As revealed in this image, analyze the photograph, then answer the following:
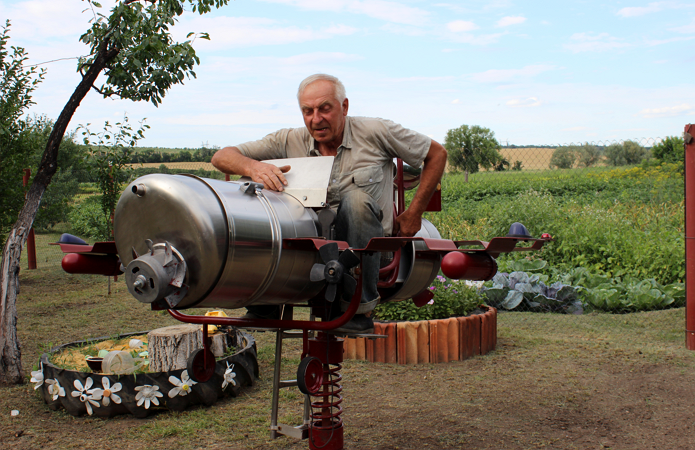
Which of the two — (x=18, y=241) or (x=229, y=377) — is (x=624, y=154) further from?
(x=18, y=241)

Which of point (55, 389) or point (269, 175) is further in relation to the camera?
point (55, 389)

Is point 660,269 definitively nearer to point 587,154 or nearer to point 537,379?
point 537,379

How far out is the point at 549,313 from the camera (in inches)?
271

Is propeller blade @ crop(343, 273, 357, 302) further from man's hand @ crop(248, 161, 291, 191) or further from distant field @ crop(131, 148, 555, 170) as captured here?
distant field @ crop(131, 148, 555, 170)

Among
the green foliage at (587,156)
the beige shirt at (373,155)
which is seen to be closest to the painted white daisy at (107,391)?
the beige shirt at (373,155)

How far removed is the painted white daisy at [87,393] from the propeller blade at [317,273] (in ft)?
8.55

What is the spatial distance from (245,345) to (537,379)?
230cm

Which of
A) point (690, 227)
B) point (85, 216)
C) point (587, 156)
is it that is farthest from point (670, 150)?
point (85, 216)

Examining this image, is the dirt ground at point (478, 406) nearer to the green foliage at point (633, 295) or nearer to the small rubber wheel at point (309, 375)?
the green foliage at point (633, 295)

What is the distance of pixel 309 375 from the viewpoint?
1.81 meters

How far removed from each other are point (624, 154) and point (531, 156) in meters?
5.73

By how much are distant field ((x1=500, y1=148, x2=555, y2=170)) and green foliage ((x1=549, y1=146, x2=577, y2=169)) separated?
0.69 meters

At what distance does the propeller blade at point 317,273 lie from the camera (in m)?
1.65

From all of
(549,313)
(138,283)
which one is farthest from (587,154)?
(138,283)
